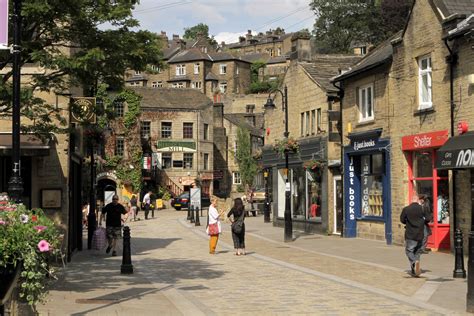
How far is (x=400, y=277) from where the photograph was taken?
15.2 meters

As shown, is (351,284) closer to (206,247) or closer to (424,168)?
(424,168)

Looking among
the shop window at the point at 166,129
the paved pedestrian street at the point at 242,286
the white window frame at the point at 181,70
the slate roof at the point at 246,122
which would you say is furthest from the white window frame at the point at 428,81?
the white window frame at the point at 181,70

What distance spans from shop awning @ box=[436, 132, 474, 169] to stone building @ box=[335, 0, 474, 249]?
87cm

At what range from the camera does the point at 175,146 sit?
217 feet

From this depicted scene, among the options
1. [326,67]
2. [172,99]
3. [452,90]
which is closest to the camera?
[452,90]

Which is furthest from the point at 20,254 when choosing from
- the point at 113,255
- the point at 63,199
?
the point at 113,255

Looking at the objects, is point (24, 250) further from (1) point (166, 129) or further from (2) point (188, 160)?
(2) point (188, 160)

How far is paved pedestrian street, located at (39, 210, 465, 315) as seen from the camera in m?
11.1

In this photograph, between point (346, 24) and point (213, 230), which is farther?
point (346, 24)

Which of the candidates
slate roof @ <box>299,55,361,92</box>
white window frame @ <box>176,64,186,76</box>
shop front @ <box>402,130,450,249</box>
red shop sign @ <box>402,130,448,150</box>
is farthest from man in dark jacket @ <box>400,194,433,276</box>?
white window frame @ <box>176,64,186,76</box>

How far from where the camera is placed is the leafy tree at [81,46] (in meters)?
12.2

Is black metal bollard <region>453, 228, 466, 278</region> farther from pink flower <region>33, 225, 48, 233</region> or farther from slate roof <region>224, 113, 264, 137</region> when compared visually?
slate roof <region>224, 113, 264, 137</region>

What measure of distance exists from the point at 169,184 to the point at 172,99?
27.9 feet

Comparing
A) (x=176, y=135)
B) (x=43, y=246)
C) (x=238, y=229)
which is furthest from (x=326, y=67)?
(x=176, y=135)
